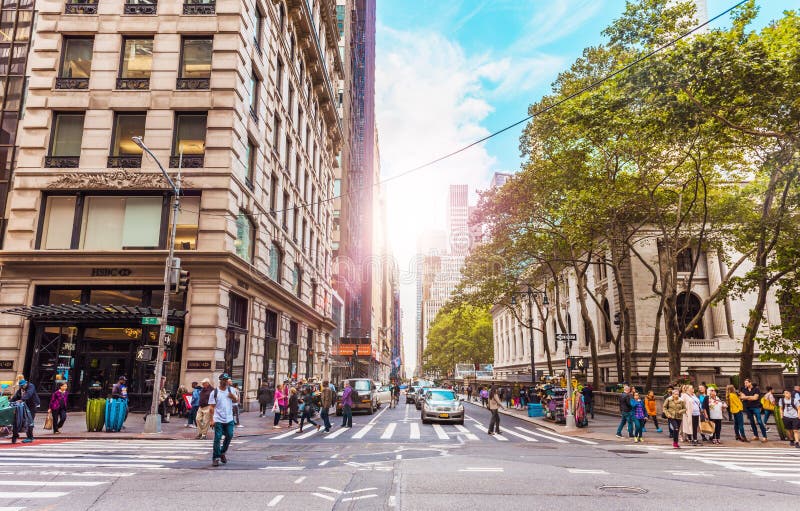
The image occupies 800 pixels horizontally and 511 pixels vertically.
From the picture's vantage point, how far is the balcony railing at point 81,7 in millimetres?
26166

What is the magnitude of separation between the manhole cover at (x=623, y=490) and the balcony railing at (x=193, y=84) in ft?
79.1

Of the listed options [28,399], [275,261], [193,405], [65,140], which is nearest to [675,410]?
[193,405]

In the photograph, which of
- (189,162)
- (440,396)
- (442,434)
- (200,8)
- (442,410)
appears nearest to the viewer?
(442,434)

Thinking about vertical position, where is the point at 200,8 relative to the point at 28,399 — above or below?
above

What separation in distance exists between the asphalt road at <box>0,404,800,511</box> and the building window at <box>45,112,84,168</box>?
15141 millimetres

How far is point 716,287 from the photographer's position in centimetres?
3991

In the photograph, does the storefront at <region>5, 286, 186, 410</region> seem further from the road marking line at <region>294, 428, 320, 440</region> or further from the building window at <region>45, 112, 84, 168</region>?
the road marking line at <region>294, 428, 320, 440</region>

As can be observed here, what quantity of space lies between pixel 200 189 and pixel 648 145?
815 inches

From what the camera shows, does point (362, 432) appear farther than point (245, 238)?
No

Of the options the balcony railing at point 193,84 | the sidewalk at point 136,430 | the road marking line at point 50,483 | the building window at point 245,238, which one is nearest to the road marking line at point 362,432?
the sidewalk at point 136,430

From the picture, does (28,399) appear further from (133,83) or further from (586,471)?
(133,83)

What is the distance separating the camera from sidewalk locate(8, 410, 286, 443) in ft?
53.6

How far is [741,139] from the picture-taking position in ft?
71.5

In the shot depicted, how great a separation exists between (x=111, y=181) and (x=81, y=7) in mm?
9746
